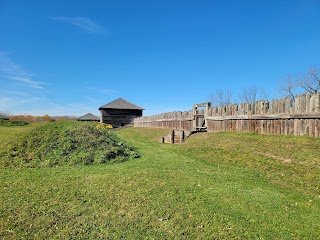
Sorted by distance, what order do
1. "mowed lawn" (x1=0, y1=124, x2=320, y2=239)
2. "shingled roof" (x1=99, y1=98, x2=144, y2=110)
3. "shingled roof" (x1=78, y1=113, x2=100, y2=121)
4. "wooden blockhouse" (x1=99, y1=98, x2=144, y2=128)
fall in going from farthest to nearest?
"shingled roof" (x1=78, y1=113, x2=100, y2=121)
"shingled roof" (x1=99, y1=98, x2=144, y2=110)
"wooden blockhouse" (x1=99, y1=98, x2=144, y2=128)
"mowed lawn" (x1=0, y1=124, x2=320, y2=239)

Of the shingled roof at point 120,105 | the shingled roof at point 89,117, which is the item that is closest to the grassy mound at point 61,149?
the shingled roof at point 120,105

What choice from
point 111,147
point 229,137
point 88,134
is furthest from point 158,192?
point 229,137

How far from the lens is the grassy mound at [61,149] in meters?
8.48

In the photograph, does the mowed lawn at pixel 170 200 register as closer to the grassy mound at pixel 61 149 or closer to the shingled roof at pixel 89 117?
the grassy mound at pixel 61 149

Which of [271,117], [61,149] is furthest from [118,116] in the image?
[271,117]

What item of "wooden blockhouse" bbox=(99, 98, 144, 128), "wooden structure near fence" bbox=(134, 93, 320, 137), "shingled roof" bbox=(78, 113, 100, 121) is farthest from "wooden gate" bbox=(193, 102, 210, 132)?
"shingled roof" bbox=(78, 113, 100, 121)

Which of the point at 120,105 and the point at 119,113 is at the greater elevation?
the point at 120,105

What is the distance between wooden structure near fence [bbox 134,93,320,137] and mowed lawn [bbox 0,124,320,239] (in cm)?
85

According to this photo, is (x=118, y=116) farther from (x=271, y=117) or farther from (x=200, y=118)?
(x=271, y=117)

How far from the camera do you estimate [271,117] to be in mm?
10391

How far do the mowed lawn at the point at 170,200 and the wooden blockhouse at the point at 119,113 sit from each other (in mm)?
36350

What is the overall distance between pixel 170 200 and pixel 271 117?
7325mm

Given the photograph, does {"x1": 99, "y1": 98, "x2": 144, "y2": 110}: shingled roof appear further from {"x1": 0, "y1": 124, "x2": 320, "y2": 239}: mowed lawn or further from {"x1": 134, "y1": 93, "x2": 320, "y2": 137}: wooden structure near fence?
{"x1": 0, "y1": 124, "x2": 320, "y2": 239}: mowed lawn

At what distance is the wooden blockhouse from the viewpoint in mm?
43594
